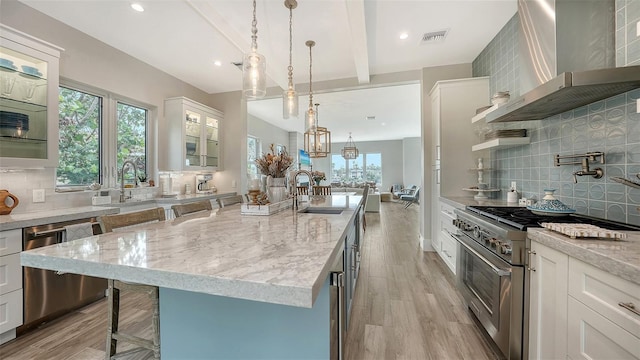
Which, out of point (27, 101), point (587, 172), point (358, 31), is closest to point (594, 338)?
point (587, 172)

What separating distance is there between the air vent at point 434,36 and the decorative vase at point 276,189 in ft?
8.00

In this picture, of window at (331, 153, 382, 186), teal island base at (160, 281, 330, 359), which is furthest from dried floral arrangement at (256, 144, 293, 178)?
window at (331, 153, 382, 186)

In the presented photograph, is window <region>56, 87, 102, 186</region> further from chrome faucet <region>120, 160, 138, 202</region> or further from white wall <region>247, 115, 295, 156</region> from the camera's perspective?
white wall <region>247, 115, 295, 156</region>

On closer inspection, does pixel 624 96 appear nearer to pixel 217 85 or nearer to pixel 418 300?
pixel 418 300

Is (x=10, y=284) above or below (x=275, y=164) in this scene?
below

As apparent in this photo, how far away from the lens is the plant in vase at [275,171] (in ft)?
6.70

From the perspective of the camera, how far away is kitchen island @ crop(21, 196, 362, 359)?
0.70 meters

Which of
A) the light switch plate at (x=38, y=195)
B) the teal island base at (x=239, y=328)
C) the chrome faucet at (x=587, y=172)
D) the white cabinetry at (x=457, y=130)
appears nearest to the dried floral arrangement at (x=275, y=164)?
the teal island base at (x=239, y=328)

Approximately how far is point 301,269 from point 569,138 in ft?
7.51

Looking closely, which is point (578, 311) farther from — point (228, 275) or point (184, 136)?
point (184, 136)

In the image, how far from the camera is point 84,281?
2258 mm

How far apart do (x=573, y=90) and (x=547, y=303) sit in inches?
Result: 46.6

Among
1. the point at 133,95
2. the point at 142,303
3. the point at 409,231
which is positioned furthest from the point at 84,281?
the point at 409,231

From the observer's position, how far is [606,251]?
995mm
